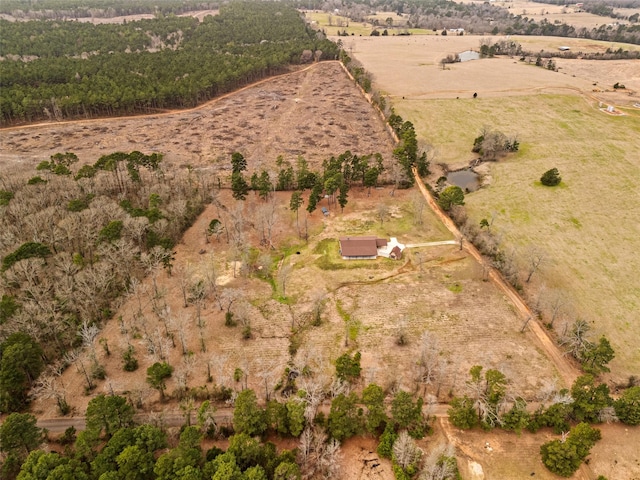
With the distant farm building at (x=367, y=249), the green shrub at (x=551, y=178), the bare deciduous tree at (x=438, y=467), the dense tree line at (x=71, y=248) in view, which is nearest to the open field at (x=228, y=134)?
the dense tree line at (x=71, y=248)

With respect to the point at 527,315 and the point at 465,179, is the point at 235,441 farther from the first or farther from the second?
the point at 465,179

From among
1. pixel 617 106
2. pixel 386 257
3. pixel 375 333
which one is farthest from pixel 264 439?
pixel 617 106

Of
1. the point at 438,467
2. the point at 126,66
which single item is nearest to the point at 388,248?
the point at 438,467

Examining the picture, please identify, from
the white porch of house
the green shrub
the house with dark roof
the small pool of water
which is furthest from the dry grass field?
the green shrub

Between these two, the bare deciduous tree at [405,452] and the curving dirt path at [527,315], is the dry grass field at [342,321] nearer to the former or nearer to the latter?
the curving dirt path at [527,315]

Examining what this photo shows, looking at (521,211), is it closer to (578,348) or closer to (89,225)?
(578,348)
